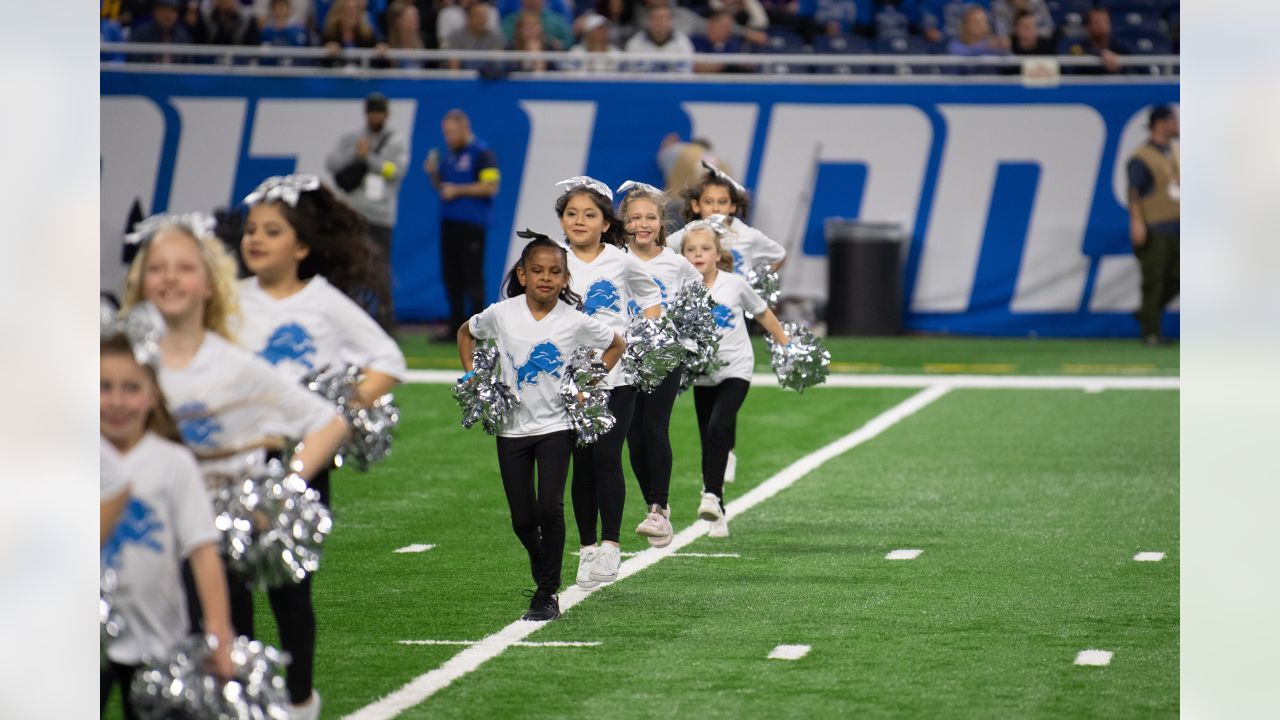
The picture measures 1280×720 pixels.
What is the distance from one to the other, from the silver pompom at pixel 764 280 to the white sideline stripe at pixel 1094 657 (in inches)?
141

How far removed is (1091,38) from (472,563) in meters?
11.8

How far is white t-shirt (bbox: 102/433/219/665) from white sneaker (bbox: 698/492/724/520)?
447 cm

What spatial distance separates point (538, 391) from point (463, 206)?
10190 millimetres

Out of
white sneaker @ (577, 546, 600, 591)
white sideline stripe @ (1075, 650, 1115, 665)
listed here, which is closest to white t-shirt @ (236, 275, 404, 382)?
white sneaker @ (577, 546, 600, 591)

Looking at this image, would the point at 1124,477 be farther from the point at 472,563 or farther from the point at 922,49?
the point at 922,49

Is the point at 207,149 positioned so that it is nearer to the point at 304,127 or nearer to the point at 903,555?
the point at 304,127

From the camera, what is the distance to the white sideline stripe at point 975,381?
14547 millimetres

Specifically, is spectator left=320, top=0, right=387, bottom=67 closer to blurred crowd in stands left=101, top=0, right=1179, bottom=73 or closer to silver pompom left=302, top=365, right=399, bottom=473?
blurred crowd in stands left=101, top=0, right=1179, bottom=73

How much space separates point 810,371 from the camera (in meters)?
9.37

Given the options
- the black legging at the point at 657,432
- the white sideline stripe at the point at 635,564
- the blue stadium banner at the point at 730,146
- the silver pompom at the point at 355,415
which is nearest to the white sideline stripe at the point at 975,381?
the white sideline stripe at the point at 635,564

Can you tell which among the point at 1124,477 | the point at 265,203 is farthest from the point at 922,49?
the point at 265,203

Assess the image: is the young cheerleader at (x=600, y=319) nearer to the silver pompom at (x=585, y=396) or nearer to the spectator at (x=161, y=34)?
the silver pompom at (x=585, y=396)
